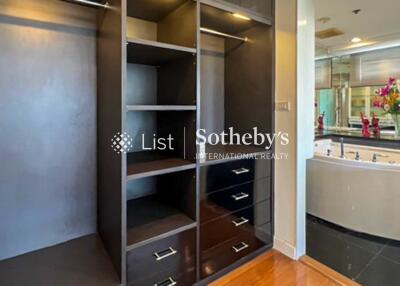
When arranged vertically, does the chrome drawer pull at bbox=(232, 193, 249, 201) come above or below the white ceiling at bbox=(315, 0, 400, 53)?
below

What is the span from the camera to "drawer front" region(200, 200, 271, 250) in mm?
1751

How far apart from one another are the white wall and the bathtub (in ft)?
2.15

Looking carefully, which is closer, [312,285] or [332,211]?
[312,285]

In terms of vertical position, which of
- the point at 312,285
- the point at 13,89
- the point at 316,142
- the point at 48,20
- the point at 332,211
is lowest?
the point at 312,285

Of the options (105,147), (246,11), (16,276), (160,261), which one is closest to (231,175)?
(160,261)

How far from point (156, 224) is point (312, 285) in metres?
1.19

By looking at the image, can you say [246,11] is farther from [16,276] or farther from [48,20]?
[16,276]

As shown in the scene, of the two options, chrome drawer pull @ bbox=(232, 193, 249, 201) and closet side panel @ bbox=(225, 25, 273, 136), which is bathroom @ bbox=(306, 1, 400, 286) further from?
closet side panel @ bbox=(225, 25, 273, 136)

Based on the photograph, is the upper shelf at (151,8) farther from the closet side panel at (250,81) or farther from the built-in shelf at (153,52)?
the closet side panel at (250,81)

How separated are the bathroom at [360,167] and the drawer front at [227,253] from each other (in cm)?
57

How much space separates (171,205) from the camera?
186cm

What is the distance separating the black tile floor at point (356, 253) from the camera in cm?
186

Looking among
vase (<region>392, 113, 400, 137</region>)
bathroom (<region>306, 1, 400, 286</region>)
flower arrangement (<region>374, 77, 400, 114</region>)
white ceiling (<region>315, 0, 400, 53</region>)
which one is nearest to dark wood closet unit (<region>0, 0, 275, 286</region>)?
bathroom (<region>306, 1, 400, 286</region>)

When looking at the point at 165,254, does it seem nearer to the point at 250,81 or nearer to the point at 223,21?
the point at 250,81
